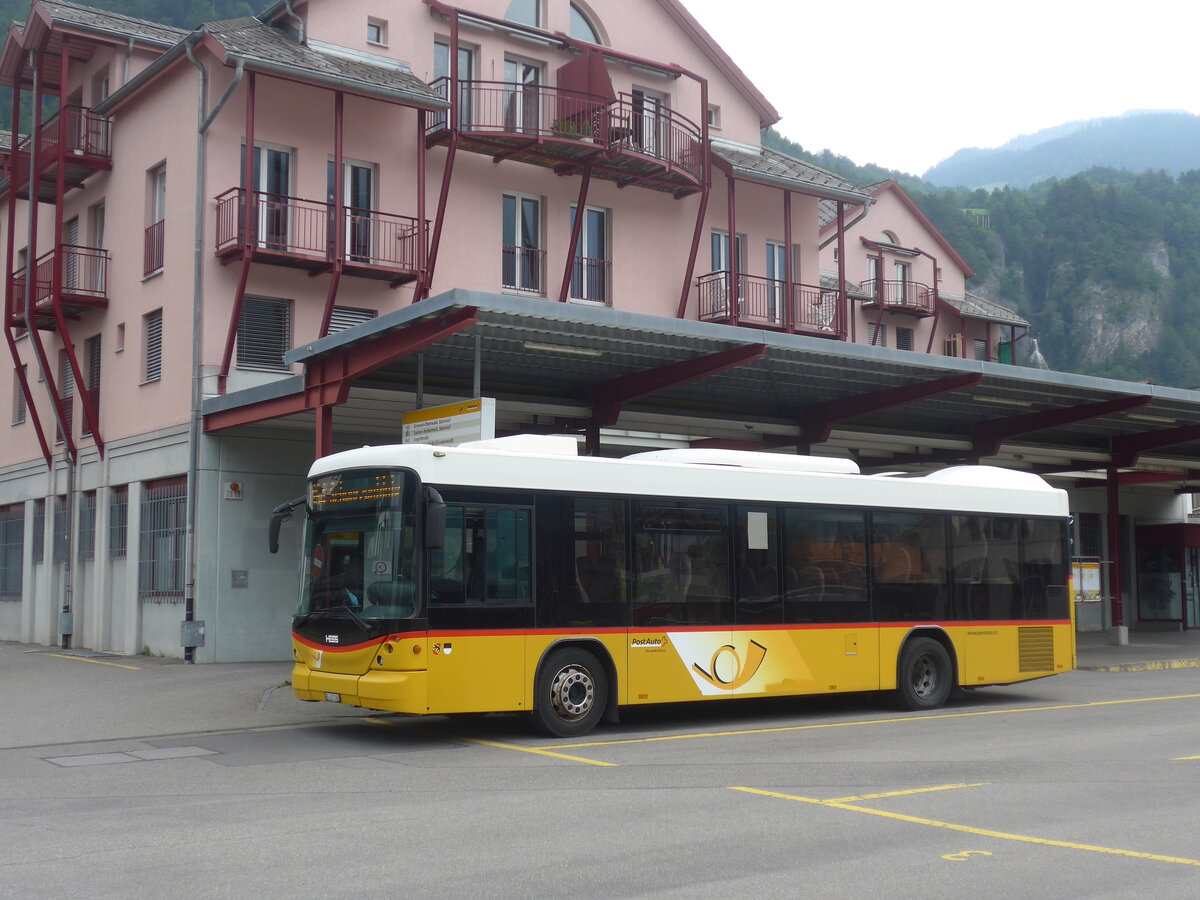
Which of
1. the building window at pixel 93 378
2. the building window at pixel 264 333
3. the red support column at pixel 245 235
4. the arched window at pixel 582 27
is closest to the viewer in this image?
the red support column at pixel 245 235

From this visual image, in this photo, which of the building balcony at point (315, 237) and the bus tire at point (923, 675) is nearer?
the bus tire at point (923, 675)

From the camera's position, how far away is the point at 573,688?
43.4ft

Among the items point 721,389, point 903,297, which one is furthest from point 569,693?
point 903,297

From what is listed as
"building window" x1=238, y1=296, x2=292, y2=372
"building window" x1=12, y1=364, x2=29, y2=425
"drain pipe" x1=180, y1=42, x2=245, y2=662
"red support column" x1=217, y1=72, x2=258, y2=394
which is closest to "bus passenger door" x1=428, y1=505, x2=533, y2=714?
"drain pipe" x1=180, y1=42, x2=245, y2=662

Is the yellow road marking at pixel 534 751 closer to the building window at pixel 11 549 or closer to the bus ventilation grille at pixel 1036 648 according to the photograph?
the bus ventilation grille at pixel 1036 648

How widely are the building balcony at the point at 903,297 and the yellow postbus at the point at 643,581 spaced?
29950mm

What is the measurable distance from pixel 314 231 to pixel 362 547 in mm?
13208

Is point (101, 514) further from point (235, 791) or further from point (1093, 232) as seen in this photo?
point (1093, 232)

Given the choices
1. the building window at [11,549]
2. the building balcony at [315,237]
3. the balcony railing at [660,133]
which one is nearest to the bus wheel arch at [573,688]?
the building balcony at [315,237]

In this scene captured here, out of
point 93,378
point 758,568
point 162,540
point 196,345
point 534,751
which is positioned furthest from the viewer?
point 93,378

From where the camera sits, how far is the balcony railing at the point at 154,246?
2550 centimetres

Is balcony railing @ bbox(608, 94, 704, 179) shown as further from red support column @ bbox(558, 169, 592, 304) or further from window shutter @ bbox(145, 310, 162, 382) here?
window shutter @ bbox(145, 310, 162, 382)

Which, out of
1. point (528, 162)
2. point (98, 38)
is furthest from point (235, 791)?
point (98, 38)

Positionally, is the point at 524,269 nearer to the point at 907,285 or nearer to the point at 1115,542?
the point at 1115,542
